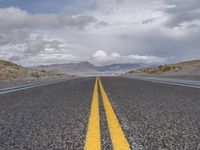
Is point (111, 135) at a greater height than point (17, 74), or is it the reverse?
point (17, 74)

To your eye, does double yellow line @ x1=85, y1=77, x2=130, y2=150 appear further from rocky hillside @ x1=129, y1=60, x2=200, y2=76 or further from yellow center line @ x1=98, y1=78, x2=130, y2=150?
rocky hillside @ x1=129, y1=60, x2=200, y2=76

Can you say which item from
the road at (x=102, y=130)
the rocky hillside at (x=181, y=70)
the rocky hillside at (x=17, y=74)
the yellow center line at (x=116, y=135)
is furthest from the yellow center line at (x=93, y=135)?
the rocky hillside at (x=181, y=70)

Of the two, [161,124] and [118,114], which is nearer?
[161,124]

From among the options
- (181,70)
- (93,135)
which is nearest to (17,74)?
(181,70)

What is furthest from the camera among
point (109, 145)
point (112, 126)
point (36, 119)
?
point (36, 119)

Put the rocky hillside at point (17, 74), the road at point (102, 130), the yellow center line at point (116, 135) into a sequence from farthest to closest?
the rocky hillside at point (17, 74)
the road at point (102, 130)
the yellow center line at point (116, 135)

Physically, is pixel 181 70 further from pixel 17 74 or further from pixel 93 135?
pixel 93 135

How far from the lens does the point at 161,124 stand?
383 centimetres

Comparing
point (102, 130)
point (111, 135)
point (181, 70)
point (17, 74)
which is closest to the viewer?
point (111, 135)

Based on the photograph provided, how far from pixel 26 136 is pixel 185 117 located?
2.40 meters

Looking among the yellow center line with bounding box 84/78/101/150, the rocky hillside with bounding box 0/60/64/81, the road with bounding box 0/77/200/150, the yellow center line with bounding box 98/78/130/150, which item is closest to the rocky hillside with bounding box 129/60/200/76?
the rocky hillside with bounding box 0/60/64/81

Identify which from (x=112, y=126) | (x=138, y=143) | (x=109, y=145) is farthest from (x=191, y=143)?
(x=112, y=126)

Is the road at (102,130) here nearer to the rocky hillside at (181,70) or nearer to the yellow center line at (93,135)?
the yellow center line at (93,135)

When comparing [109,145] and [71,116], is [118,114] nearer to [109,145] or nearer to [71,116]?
[71,116]
